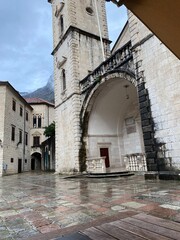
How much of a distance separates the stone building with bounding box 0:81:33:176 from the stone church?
7.39 m

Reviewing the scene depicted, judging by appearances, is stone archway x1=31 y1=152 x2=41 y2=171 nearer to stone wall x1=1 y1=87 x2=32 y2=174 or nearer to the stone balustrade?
stone wall x1=1 y1=87 x2=32 y2=174

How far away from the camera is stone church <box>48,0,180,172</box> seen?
25.5ft

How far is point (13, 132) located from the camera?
79.6 feet

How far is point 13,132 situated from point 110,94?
601 inches

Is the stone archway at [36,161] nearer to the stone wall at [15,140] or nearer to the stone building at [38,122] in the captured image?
the stone building at [38,122]

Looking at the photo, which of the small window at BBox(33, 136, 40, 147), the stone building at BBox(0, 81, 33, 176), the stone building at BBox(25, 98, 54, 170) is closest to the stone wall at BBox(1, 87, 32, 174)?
the stone building at BBox(0, 81, 33, 176)

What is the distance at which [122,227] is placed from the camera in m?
2.01

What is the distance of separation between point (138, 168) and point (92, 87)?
20.3ft

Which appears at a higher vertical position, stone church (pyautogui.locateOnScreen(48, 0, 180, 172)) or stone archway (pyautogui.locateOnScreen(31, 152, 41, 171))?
stone church (pyautogui.locateOnScreen(48, 0, 180, 172))

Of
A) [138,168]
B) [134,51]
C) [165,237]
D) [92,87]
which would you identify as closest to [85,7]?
[92,87]

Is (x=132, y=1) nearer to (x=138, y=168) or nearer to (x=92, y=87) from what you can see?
(x=138, y=168)

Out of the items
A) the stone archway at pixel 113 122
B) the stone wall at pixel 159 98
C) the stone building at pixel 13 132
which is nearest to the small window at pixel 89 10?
the stone archway at pixel 113 122

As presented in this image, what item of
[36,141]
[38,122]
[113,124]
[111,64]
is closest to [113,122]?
[113,124]

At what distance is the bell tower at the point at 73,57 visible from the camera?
590 inches
